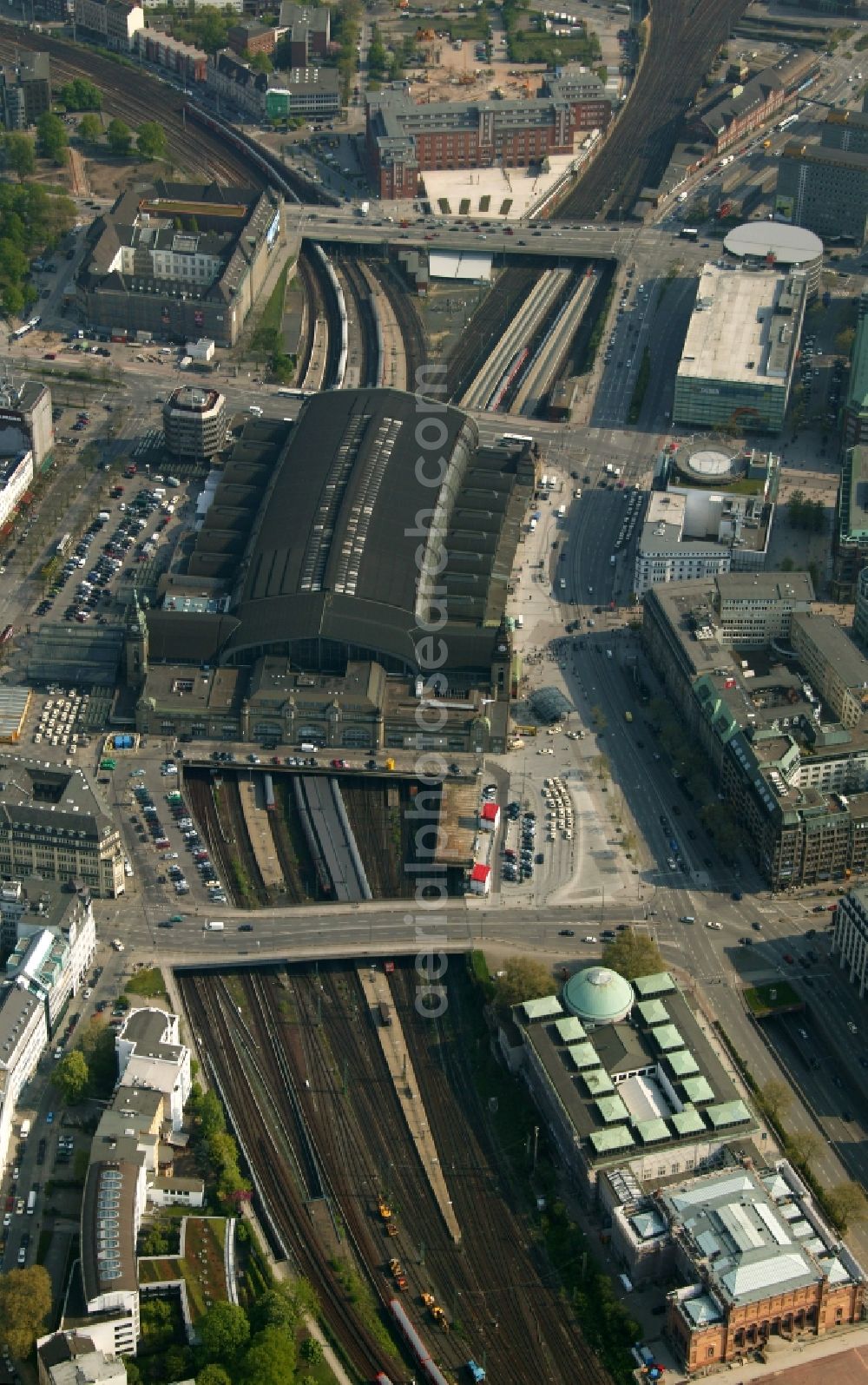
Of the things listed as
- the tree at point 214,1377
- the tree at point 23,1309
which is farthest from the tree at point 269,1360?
the tree at point 23,1309

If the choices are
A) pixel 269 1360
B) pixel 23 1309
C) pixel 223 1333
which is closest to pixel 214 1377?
pixel 223 1333

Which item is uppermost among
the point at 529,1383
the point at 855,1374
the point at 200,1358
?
the point at 200,1358

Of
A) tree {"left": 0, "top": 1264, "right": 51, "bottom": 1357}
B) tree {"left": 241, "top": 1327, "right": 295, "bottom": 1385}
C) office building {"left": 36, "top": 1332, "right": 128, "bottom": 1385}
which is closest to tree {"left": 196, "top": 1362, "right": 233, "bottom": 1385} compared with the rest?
tree {"left": 241, "top": 1327, "right": 295, "bottom": 1385}

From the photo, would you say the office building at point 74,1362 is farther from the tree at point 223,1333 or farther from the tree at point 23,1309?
the tree at point 223,1333

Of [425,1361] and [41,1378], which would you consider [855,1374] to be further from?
[41,1378]

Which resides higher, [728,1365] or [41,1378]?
[41,1378]

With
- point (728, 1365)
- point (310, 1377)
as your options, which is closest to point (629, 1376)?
point (728, 1365)

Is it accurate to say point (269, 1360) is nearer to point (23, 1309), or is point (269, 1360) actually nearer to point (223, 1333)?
point (223, 1333)
